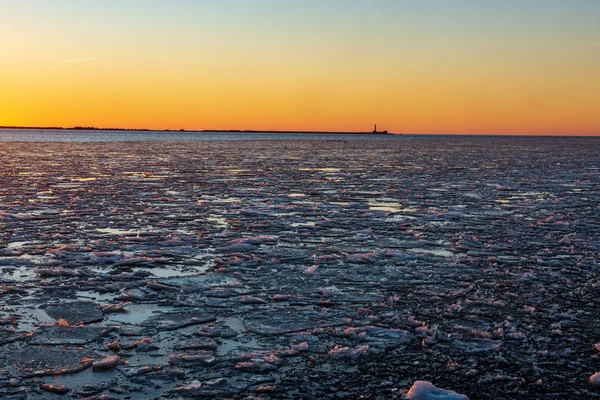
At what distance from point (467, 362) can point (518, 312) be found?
51.0 inches

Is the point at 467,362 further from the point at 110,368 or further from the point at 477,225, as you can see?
the point at 477,225

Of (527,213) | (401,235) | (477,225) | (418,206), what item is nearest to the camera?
(401,235)

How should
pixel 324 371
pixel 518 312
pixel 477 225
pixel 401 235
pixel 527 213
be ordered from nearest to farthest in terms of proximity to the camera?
pixel 324 371
pixel 518 312
pixel 401 235
pixel 477 225
pixel 527 213

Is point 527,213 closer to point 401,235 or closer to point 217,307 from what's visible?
point 401,235

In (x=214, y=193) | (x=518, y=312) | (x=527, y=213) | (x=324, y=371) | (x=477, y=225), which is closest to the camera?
(x=324, y=371)

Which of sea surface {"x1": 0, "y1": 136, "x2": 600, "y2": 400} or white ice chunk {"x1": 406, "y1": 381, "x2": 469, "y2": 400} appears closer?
white ice chunk {"x1": 406, "y1": 381, "x2": 469, "y2": 400}

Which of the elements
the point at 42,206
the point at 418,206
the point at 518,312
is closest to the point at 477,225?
the point at 418,206

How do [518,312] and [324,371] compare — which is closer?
[324,371]

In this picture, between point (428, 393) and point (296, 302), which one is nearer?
point (428, 393)

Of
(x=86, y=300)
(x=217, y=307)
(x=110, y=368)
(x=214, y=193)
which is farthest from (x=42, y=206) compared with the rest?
(x=110, y=368)

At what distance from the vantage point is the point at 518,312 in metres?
5.09

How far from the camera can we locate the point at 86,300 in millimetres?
5332

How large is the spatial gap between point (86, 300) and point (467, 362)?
3.27m

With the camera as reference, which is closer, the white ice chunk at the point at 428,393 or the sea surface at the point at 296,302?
the white ice chunk at the point at 428,393
